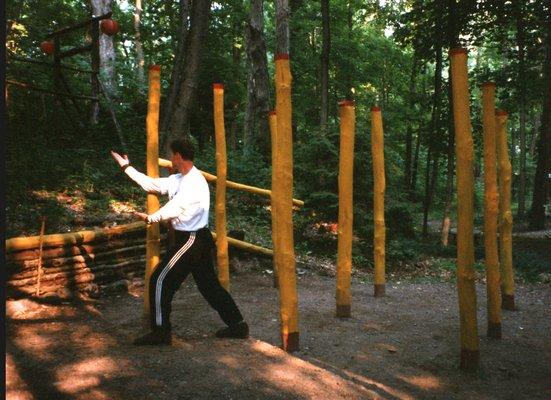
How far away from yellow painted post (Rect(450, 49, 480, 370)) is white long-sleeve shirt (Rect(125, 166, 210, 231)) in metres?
2.37

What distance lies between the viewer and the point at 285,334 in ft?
14.9

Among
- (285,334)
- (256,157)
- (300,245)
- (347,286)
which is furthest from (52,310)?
(256,157)


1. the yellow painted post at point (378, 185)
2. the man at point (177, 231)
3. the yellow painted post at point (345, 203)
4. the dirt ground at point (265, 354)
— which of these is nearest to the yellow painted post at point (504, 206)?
the dirt ground at point (265, 354)

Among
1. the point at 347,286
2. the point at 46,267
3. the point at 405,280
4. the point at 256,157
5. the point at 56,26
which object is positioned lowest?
the point at 405,280

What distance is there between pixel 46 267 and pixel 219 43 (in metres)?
14.3

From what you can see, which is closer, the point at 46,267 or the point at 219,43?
the point at 46,267

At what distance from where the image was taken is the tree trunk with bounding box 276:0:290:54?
12688mm

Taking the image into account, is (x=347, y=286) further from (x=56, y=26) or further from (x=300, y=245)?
(x=56, y=26)

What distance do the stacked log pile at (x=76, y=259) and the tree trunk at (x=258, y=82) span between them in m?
6.56

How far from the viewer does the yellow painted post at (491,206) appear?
5062mm

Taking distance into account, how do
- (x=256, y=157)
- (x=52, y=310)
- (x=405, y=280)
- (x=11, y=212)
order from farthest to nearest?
(x=256, y=157) → (x=405, y=280) → (x=11, y=212) → (x=52, y=310)

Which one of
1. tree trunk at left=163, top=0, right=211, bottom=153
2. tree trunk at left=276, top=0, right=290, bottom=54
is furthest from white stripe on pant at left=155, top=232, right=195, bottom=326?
tree trunk at left=276, top=0, right=290, bottom=54

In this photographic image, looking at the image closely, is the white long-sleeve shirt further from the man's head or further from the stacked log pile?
the stacked log pile

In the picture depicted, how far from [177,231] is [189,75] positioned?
527 cm
